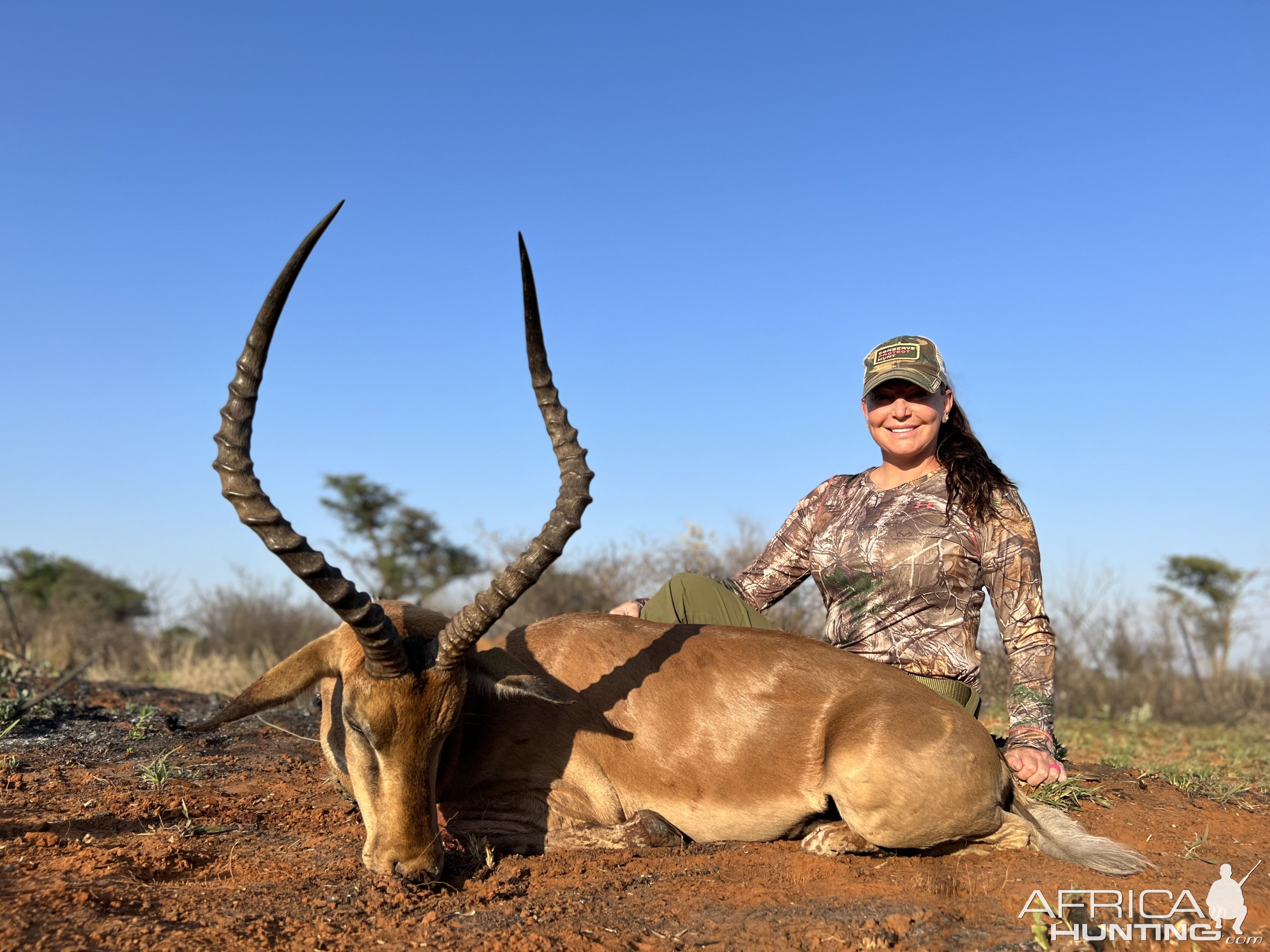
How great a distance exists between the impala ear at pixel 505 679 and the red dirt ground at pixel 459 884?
0.81m

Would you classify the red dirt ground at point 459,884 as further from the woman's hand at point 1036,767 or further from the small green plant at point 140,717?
the small green plant at point 140,717

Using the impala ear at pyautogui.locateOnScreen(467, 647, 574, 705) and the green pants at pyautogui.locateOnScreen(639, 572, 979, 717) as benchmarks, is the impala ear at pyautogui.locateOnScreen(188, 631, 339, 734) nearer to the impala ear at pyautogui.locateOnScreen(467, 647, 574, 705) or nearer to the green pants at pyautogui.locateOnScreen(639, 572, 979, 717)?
the impala ear at pyautogui.locateOnScreen(467, 647, 574, 705)

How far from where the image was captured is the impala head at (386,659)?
164 inches

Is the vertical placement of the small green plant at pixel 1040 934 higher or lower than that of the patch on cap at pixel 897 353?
lower

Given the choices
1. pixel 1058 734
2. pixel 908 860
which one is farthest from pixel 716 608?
pixel 1058 734

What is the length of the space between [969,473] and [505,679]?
3.22 metres

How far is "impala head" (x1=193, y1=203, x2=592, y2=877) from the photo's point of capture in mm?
4168

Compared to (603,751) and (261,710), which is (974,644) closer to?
(603,751)

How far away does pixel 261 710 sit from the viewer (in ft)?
16.1

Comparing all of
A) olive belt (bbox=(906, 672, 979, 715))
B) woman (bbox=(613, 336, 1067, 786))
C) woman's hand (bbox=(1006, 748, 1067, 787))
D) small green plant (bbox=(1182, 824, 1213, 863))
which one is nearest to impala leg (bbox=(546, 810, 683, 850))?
woman (bbox=(613, 336, 1067, 786))

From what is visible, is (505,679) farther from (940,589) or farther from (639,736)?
(940,589)

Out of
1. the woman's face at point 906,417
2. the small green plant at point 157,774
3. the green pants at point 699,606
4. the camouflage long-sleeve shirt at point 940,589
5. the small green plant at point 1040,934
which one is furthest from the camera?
the green pants at point 699,606

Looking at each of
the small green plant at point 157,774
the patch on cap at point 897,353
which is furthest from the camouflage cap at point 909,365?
the small green plant at point 157,774

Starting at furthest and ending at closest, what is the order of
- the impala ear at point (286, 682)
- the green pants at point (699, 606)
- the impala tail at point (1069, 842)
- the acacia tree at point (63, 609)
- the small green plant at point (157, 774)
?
the acacia tree at point (63, 609) < the green pants at point (699, 606) < the small green plant at point (157, 774) < the impala ear at point (286, 682) < the impala tail at point (1069, 842)
